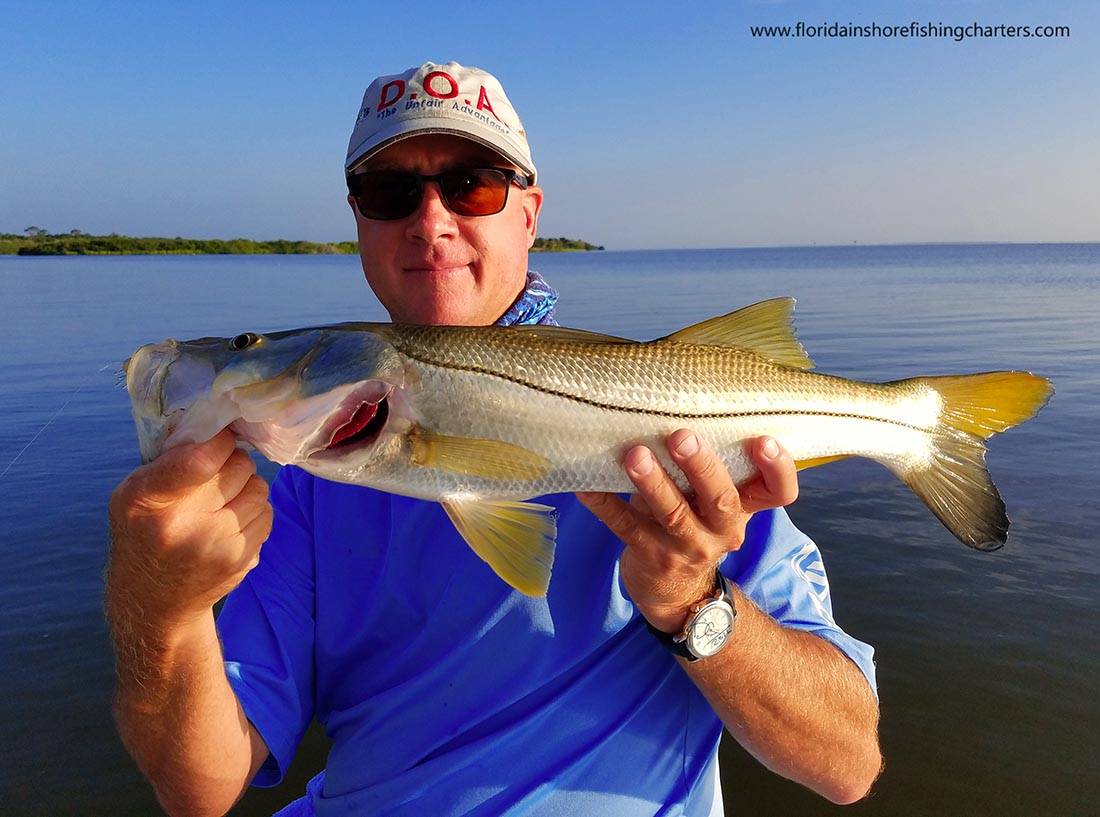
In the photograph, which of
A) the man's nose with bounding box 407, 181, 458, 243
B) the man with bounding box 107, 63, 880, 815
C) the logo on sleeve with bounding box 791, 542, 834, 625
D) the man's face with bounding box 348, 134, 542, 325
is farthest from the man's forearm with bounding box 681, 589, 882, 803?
the man's nose with bounding box 407, 181, 458, 243

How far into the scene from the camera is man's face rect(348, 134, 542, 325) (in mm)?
2957

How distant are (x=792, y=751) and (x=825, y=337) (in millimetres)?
19021

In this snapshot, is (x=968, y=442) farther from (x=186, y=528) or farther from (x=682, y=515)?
(x=186, y=528)

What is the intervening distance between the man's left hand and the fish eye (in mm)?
1005

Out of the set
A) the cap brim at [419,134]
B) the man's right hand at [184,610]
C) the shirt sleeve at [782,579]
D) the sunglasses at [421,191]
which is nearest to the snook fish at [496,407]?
the man's right hand at [184,610]

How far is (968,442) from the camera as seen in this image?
8.42 ft

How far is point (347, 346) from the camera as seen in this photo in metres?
2.12

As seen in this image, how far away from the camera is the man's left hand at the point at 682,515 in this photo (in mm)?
2031

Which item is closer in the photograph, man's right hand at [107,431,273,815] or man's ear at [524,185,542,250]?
man's right hand at [107,431,273,815]

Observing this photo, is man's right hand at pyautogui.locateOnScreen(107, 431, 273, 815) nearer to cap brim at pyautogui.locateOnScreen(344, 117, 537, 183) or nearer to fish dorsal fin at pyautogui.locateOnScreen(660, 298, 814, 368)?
fish dorsal fin at pyautogui.locateOnScreen(660, 298, 814, 368)

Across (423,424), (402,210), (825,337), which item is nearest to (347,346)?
(423,424)

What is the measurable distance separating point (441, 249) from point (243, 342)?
1.07m

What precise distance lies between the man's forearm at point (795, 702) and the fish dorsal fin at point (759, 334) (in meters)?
0.79

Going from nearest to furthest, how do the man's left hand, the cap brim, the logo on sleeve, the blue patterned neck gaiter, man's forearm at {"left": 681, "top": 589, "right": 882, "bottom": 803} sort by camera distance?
the man's left hand
man's forearm at {"left": 681, "top": 589, "right": 882, "bottom": 803}
the logo on sleeve
the cap brim
the blue patterned neck gaiter
